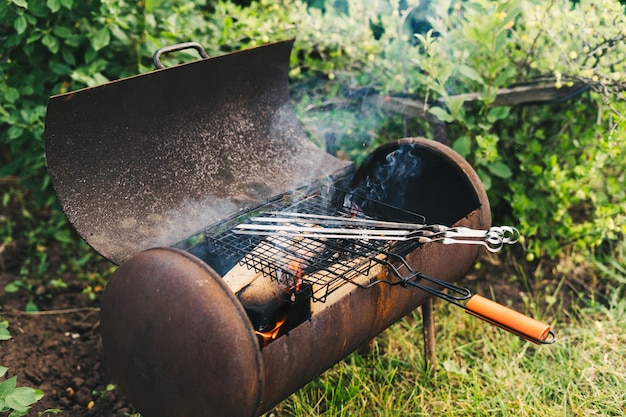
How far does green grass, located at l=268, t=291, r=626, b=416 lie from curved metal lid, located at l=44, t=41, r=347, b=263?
1086 millimetres

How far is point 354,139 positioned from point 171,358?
2.61m

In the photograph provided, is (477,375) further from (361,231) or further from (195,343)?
(195,343)

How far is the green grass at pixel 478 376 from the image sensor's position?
2.91 metres

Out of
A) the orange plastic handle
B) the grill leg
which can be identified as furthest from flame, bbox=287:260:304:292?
the grill leg

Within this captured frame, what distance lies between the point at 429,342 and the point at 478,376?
354mm

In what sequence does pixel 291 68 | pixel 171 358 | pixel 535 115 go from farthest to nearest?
pixel 291 68, pixel 535 115, pixel 171 358

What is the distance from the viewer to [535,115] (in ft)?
13.0

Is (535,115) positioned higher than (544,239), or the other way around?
(535,115)

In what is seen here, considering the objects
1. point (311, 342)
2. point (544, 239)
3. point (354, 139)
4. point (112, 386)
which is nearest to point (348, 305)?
point (311, 342)

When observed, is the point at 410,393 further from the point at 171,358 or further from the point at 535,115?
the point at 535,115

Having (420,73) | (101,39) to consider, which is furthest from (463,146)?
(101,39)

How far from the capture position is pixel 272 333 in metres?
2.40

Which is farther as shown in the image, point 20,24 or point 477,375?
point 477,375

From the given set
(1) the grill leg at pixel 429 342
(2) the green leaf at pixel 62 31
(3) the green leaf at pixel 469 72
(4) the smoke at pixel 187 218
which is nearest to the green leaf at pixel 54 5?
(2) the green leaf at pixel 62 31
